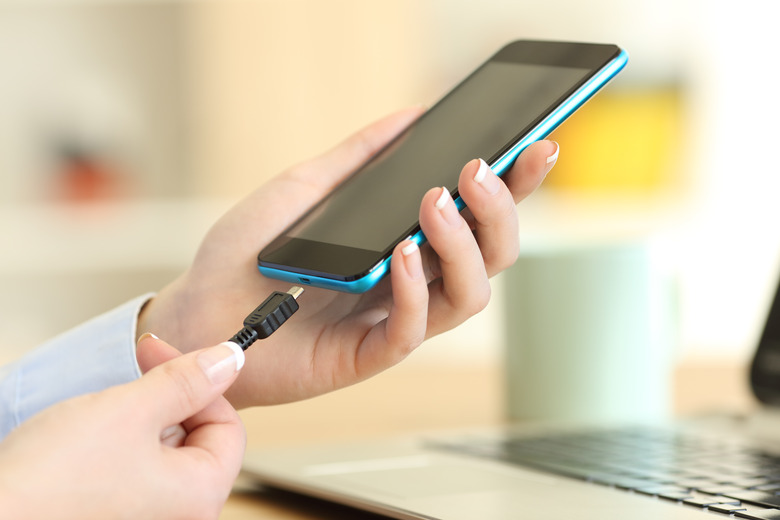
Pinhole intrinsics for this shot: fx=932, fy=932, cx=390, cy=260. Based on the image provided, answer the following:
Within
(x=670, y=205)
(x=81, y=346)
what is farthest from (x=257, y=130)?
(x=81, y=346)

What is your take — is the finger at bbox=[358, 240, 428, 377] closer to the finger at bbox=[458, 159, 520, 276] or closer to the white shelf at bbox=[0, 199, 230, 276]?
the finger at bbox=[458, 159, 520, 276]

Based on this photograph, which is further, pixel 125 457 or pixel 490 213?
pixel 490 213

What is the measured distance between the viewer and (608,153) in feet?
6.16

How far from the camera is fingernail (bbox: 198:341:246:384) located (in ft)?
1.27

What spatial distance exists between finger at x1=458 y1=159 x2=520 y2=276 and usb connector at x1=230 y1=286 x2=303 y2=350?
11cm

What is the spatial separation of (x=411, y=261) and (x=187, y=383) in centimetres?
14

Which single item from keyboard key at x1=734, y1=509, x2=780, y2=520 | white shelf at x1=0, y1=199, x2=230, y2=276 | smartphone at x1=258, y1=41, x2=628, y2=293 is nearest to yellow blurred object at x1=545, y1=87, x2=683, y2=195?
white shelf at x1=0, y1=199, x2=230, y2=276

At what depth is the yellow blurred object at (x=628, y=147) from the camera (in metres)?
1.87

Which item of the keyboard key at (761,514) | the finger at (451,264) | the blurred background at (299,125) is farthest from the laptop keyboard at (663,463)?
the blurred background at (299,125)

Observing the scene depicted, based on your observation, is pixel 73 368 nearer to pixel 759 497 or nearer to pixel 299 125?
pixel 759 497

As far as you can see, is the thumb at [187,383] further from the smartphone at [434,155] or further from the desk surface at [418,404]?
the desk surface at [418,404]

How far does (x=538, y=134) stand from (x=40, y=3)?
5.36ft

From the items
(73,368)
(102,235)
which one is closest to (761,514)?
(73,368)

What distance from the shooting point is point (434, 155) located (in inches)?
22.4
